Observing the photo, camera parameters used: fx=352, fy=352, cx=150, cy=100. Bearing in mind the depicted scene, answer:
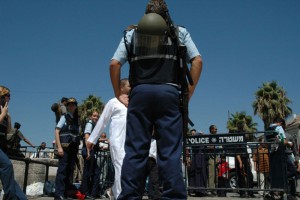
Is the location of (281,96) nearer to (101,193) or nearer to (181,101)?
(101,193)

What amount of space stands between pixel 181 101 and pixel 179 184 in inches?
28.8

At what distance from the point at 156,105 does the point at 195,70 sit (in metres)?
0.54

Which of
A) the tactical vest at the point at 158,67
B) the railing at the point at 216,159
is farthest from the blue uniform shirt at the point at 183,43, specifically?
the railing at the point at 216,159

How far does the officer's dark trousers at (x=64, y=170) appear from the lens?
6.85m

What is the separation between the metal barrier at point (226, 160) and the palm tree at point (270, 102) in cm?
3732

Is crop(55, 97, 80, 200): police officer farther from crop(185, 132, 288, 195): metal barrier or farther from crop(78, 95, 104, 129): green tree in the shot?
crop(78, 95, 104, 129): green tree

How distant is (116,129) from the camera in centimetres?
461

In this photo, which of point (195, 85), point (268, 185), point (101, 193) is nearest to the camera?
point (195, 85)

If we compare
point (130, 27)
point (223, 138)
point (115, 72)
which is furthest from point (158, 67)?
point (223, 138)

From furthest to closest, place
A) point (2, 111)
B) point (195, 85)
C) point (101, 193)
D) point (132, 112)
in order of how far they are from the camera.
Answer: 1. point (101, 193)
2. point (2, 111)
3. point (195, 85)
4. point (132, 112)

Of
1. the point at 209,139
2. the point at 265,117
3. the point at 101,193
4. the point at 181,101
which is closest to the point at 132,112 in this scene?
the point at 181,101

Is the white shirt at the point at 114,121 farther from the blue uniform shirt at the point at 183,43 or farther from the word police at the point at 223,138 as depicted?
the word police at the point at 223,138

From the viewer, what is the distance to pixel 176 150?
113 inches

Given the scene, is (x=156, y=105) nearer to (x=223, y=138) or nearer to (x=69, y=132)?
(x=69, y=132)
